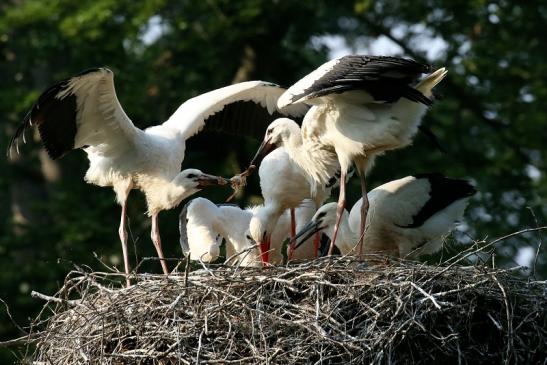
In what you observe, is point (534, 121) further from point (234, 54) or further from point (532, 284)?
point (532, 284)

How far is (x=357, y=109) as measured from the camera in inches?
376

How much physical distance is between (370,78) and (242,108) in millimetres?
2742

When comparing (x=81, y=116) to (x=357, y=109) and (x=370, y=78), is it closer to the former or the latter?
(x=357, y=109)

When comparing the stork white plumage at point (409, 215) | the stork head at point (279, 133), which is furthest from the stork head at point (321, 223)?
the stork head at point (279, 133)

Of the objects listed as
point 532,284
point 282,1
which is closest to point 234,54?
point 282,1

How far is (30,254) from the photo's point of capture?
16719mm

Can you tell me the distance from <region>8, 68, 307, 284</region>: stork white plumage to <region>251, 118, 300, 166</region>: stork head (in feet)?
2.11

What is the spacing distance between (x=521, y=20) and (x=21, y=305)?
7665 millimetres

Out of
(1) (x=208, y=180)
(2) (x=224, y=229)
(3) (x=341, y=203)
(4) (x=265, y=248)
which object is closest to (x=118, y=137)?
(1) (x=208, y=180)

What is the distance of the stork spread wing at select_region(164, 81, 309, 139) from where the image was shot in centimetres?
1099

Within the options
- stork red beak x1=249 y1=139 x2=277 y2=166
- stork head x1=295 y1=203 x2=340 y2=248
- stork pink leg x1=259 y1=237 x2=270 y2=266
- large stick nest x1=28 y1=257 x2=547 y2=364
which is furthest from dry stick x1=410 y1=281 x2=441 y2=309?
stork red beak x1=249 y1=139 x2=277 y2=166

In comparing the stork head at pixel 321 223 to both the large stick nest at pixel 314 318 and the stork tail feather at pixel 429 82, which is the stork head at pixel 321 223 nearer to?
the stork tail feather at pixel 429 82

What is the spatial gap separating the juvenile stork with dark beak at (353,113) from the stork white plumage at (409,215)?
453 mm

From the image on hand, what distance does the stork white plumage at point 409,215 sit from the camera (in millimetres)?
10430
